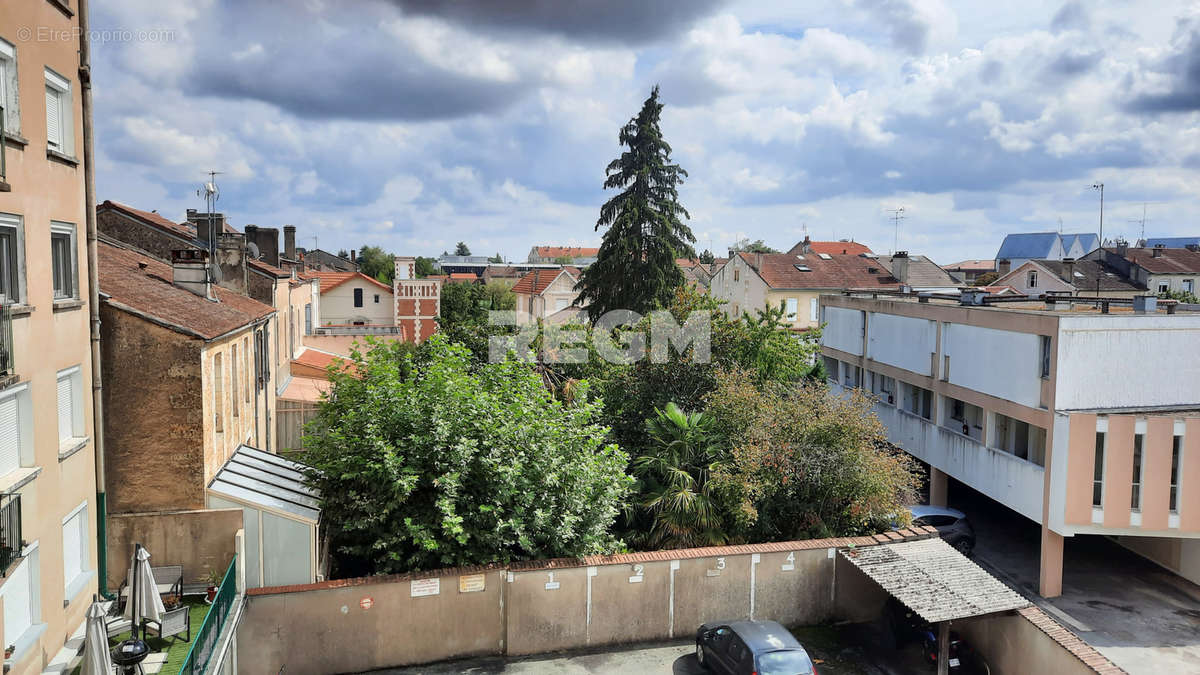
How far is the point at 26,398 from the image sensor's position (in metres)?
10.9

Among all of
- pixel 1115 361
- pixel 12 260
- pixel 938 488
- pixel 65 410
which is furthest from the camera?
pixel 938 488

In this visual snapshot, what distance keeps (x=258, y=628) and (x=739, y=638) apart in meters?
9.12

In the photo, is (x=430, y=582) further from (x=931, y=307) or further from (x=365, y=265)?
(x=365, y=265)

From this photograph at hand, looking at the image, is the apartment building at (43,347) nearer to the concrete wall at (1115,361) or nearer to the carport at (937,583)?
the carport at (937,583)

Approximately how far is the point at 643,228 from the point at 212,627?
26808 millimetres

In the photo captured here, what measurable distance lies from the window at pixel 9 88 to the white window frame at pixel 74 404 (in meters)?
3.84

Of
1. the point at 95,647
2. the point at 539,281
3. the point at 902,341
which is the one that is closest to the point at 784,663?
the point at 95,647

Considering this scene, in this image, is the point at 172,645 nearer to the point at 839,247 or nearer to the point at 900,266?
the point at 900,266

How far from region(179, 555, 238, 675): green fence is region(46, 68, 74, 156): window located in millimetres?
7610

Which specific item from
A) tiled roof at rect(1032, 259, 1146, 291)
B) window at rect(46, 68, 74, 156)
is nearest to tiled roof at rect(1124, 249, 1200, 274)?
tiled roof at rect(1032, 259, 1146, 291)

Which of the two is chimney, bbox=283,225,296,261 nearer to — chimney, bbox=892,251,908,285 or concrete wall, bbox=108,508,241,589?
concrete wall, bbox=108,508,241,589

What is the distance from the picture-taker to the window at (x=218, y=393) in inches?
618

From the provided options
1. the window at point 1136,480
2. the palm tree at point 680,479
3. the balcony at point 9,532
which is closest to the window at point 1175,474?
the window at point 1136,480

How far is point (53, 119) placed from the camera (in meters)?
12.4
